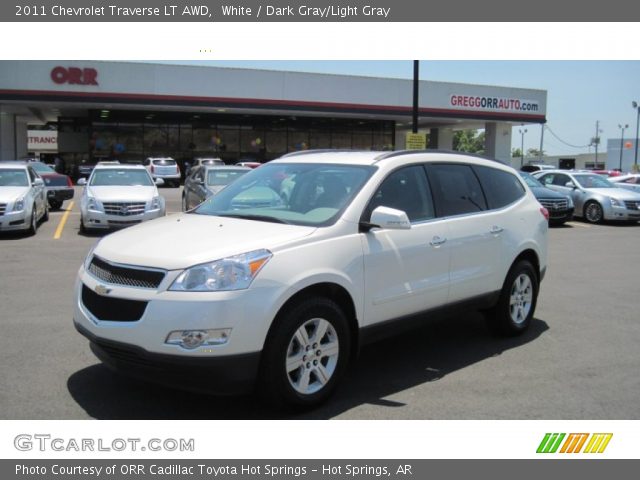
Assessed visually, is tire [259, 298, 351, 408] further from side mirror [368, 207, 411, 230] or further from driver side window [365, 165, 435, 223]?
driver side window [365, 165, 435, 223]

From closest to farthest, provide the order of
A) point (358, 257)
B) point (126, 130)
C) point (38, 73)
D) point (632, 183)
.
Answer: point (358, 257) < point (632, 183) < point (38, 73) < point (126, 130)

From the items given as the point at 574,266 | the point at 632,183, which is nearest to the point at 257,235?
the point at 574,266

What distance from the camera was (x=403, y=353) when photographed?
5633 millimetres

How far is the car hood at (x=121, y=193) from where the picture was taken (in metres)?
13.2

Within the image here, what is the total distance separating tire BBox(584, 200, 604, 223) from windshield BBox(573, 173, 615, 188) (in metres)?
0.99

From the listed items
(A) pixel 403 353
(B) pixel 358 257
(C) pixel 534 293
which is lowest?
(A) pixel 403 353

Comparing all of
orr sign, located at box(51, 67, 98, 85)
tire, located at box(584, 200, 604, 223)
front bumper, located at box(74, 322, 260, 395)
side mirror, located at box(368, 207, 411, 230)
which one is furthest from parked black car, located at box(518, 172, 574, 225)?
orr sign, located at box(51, 67, 98, 85)

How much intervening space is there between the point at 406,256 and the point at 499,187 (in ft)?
6.41

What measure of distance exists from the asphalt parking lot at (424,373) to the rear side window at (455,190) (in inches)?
42.2

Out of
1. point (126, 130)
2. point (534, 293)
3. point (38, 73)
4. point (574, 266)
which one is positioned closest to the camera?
point (534, 293)

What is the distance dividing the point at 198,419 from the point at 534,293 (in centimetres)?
392

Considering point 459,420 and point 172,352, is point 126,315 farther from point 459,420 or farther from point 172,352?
point 459,420

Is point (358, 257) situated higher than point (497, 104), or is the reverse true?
point (497, 104)

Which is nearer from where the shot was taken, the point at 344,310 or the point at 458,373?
the point at 344,310
